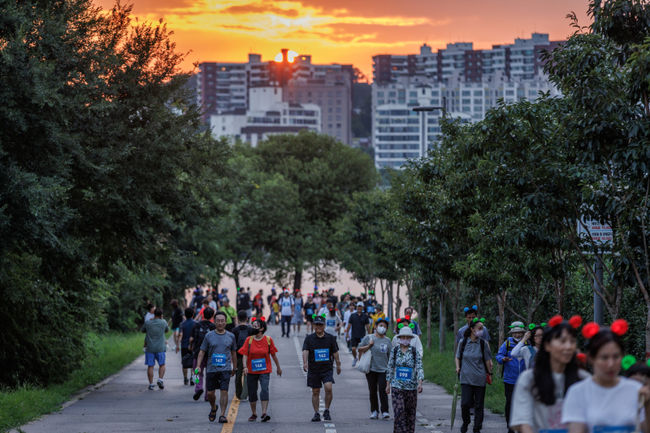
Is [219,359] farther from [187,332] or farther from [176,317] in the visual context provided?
[176,317]

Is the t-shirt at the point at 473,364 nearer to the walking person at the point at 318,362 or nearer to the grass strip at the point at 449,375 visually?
the walking person at the point at 318,362

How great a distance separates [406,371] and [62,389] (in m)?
8.76

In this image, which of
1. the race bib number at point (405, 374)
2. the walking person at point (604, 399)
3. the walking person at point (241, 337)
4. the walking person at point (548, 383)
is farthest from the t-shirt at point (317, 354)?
the walking person at point (604, 399)

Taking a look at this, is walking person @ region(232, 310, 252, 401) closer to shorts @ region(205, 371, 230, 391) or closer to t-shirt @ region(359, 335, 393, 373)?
shorts @ region(205, 371, 230, 391)

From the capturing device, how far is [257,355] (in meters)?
16.9

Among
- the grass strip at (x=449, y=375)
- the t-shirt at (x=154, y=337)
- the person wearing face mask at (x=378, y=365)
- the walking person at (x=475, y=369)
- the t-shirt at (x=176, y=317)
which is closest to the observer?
the walking person at (x=475, y=369)

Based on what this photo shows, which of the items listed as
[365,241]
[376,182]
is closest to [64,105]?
[365,241]

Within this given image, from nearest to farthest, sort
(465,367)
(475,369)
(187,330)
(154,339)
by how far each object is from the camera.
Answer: (475,369) → (465,367) → (187,330) → (154,339)

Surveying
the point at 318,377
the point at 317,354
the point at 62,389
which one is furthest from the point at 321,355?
the point at 62,389

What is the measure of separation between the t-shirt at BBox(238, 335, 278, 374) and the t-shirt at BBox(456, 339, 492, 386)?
325cm

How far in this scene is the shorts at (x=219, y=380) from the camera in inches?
661

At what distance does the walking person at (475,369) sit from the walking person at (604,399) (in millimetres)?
8454

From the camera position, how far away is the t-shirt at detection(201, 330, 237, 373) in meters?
16.9

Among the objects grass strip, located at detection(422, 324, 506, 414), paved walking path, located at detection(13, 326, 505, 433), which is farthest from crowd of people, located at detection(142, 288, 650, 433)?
grass strip, located at detection(422, 324, 506, 414)
